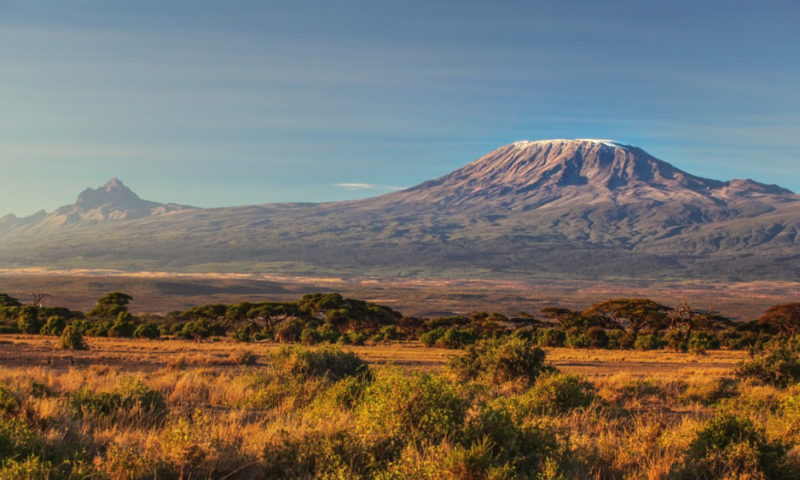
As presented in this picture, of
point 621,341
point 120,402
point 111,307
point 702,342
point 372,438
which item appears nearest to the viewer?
point 372,438

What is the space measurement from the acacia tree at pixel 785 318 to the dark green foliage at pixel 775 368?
31.4 m

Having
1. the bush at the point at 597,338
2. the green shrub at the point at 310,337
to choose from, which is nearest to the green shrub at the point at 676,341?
the bush at the point at 597,338

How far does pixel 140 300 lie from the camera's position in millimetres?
102125

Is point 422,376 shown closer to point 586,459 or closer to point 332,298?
point 586,459

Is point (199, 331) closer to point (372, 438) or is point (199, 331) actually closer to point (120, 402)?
point (120, 402)

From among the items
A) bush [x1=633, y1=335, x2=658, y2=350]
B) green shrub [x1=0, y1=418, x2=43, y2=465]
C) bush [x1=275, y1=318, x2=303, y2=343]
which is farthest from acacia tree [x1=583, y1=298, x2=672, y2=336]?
green shrub [x1=0, y1=418, x2=43, y2=465]

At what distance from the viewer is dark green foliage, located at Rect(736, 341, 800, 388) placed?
15945 mm

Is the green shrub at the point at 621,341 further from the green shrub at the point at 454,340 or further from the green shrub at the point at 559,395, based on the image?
the green shrub at the point at 559,395

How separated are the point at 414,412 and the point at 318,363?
614cm

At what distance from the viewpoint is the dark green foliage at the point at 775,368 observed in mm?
15945

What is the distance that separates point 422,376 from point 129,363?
1466cm

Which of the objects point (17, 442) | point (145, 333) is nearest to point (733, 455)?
point (17, 442)

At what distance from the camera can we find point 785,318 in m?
44.8

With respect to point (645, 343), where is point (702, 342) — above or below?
above
